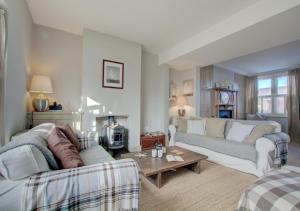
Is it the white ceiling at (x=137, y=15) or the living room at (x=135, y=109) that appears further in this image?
the white ceiling at (x=137, y=15)

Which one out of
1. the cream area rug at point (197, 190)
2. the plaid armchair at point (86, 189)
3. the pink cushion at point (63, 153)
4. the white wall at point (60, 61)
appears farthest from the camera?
the white wall at point (60, 61)

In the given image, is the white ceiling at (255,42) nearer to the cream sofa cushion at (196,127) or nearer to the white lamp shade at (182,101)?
the white lamp shade at (182,101)

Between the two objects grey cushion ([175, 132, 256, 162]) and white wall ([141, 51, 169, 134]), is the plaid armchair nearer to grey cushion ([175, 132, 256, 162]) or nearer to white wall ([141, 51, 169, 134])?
grey cushion ([175, 132, 256, 162])

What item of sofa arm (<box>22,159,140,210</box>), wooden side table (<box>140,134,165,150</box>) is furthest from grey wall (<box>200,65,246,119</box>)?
sofa arm (<box>22,159,140,210</box>)

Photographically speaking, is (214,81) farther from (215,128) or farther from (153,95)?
(215,128)

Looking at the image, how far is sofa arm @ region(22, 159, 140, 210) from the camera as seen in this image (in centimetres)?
92

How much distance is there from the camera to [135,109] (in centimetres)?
388

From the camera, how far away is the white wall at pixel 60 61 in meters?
3.12

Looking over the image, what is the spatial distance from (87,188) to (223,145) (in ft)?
8.25

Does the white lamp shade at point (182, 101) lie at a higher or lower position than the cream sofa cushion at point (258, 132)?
higher

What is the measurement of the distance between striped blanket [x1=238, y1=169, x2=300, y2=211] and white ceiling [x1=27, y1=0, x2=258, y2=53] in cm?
240

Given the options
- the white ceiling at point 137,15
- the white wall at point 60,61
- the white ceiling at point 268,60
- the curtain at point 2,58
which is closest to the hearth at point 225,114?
the white ceiling at point 268,60

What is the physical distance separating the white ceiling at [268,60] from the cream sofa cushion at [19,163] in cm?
526

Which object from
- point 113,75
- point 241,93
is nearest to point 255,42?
point 113,75
